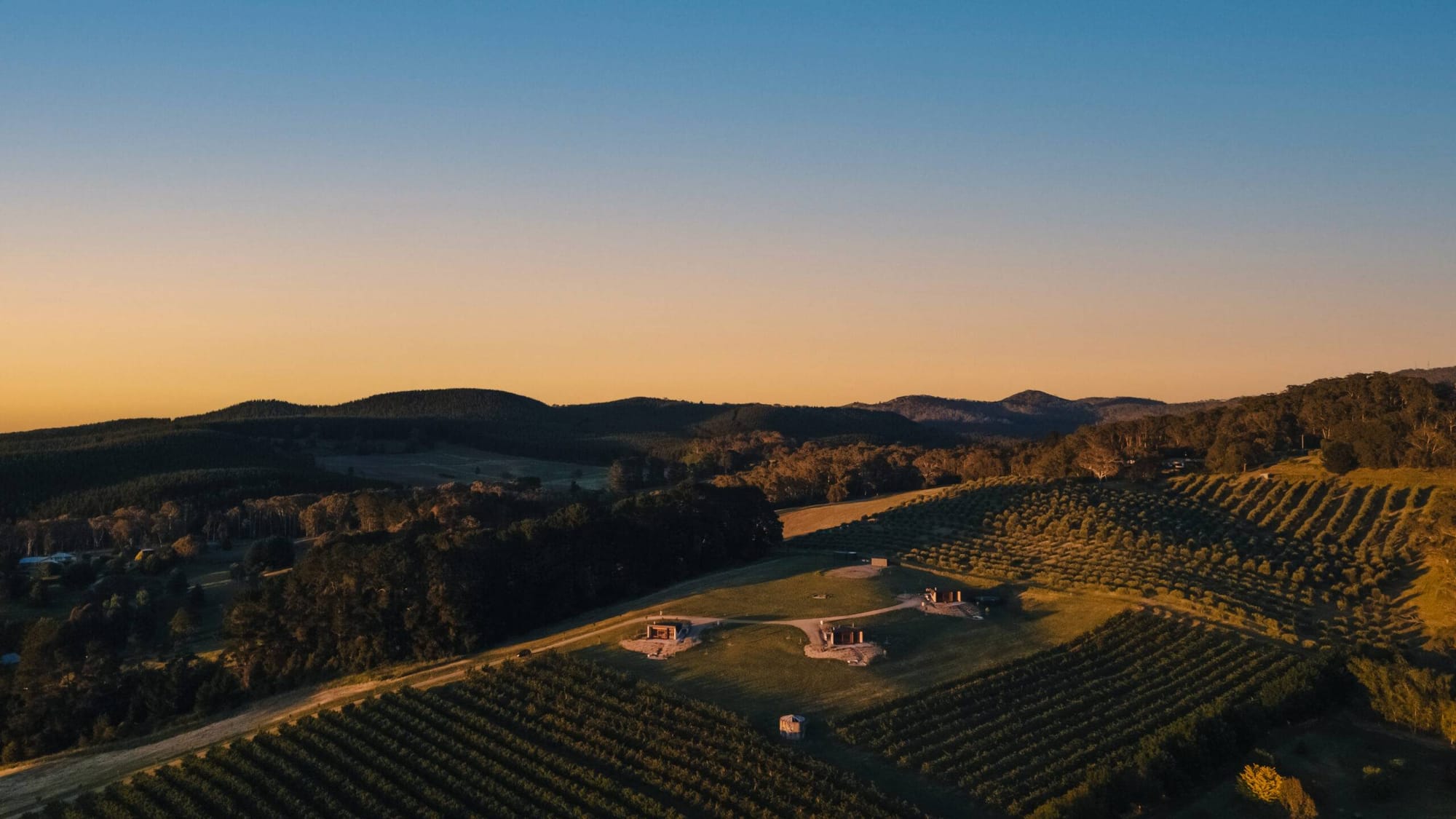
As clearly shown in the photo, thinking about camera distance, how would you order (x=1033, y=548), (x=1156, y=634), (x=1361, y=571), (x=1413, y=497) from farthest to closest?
(x=1413, y=497) < (x=1033, y=548) < (x=1361, y=571) < (x=1156, y=634)

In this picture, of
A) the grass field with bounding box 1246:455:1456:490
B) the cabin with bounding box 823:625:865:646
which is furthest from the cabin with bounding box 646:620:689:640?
the grass field with bounding box 1246:455:1456:490

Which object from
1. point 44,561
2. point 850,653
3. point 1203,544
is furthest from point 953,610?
point 44,561

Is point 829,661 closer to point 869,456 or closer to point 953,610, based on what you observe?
point 953,610

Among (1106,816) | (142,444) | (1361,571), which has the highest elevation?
(142,444)

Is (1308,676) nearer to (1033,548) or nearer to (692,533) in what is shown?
(1033,548)

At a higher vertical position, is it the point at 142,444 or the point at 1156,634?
the point at 142,444

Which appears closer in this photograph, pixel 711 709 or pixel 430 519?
pixel 711 709

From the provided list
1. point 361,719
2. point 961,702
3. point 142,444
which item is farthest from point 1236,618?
point 142,444

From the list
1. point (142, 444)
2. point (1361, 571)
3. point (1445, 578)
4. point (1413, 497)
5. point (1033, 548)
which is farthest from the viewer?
point (142, 444)
